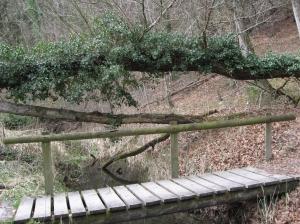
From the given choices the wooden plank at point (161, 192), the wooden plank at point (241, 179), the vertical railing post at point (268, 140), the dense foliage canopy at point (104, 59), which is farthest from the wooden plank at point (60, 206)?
the vertical railing post at point (268, 140)

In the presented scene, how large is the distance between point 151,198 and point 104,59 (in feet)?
15.0

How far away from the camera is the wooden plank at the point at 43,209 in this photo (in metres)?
4.59

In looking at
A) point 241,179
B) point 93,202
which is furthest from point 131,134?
point 241,179

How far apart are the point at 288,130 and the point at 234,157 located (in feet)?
5.31

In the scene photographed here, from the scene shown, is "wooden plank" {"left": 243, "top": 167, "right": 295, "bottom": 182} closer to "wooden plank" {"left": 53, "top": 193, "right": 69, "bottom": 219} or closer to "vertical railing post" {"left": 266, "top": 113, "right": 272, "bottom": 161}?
"vertical railing post" {"left": 266, "top": 113, "right": 272, "bottom": 161}

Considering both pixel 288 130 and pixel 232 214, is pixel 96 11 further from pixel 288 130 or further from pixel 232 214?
pixel 232 214

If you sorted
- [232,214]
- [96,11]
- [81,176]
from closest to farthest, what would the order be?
[232,214] < [81,176] < [96,11]

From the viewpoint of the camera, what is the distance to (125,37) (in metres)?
8.44

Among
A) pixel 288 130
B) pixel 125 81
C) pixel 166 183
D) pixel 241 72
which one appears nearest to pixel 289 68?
pixel 241 72

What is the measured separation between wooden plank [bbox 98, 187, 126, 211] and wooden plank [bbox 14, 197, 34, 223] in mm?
1120

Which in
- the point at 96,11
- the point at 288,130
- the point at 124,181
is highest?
the point at 96,11

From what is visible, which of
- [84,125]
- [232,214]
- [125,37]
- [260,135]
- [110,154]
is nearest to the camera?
[232,214]

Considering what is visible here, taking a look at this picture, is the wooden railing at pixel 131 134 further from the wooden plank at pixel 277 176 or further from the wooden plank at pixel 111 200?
the wooden plank at pixel 111 200

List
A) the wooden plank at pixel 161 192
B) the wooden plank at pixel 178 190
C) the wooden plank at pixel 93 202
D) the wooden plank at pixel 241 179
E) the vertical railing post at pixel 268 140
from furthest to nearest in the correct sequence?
the vertical railing post at pixel 268 140 → the wooden plank at pixel 241 179 → the wooden plank at pixel 178 190 → the wooden plank at pixel 161 192 → the wooden plank at pixel 93 202
